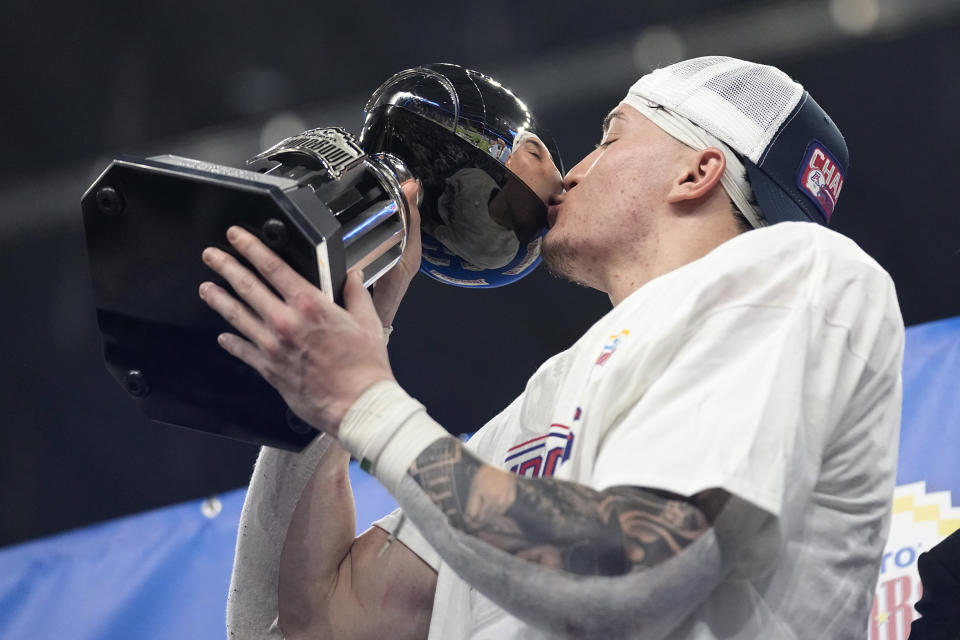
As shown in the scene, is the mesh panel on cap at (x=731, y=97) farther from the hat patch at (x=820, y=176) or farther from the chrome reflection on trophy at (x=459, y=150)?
the chrome reflection on trophy at (x=459, y=150)

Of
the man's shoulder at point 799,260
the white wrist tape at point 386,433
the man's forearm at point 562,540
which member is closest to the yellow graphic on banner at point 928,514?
the man's shoulder at point 799,260

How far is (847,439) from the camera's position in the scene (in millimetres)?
1323

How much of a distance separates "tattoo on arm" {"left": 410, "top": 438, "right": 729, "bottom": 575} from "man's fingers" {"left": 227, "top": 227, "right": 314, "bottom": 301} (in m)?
0.24

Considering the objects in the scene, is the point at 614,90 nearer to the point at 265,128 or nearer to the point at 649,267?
the point at 265,128

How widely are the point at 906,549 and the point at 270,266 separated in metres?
1.44

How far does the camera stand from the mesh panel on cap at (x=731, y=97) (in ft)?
6.19

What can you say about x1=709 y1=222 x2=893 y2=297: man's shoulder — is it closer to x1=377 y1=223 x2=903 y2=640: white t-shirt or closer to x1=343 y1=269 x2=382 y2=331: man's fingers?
x1=377 y1=223 x2=903 y2=640: white t-shirt

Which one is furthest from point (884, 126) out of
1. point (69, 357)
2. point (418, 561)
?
point (69, 357)

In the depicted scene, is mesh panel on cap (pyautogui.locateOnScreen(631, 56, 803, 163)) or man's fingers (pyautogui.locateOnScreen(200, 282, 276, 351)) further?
mesh panel on cap (pyautogui.locateOnScreen(631, 56, 803, 163))

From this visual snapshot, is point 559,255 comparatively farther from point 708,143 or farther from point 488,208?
point 708,143

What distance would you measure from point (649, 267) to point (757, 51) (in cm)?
123

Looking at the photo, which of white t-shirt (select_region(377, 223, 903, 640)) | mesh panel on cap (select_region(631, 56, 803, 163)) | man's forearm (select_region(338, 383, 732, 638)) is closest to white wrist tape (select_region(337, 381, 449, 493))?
man's forearm (select_region(338, 383, 732, 638))

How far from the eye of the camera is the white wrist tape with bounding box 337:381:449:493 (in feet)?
3.86

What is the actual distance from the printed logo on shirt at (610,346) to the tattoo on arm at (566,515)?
27 cm
